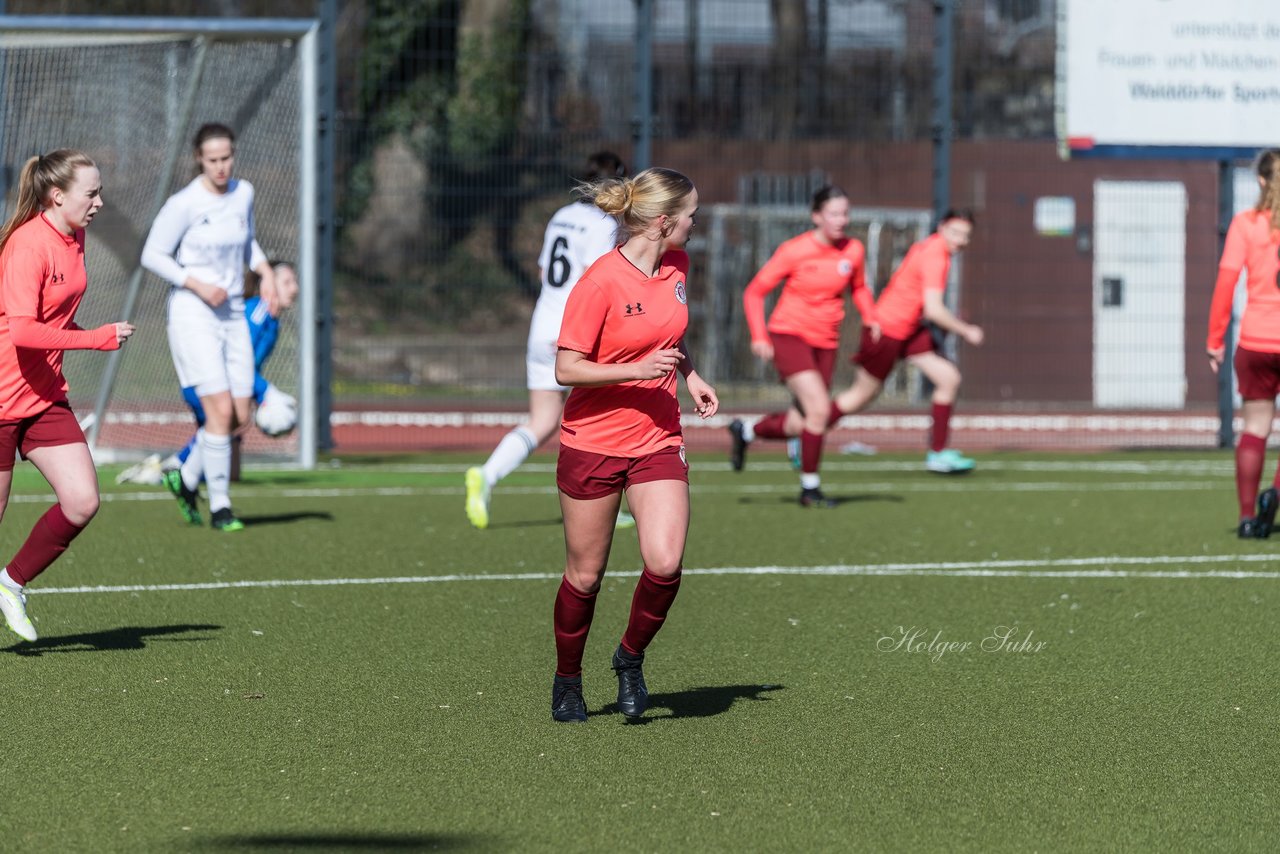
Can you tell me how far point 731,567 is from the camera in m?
8.85

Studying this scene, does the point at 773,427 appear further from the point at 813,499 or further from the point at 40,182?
the point at 40,182

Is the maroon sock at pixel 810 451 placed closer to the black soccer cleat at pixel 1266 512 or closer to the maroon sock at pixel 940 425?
the maroon sock at pixel 940 425

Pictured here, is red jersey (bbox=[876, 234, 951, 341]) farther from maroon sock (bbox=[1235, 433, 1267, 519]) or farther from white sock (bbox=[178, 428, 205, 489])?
white sock (bbox=[178, 428, 205, 489])

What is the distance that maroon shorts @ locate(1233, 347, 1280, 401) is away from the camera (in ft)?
30.9

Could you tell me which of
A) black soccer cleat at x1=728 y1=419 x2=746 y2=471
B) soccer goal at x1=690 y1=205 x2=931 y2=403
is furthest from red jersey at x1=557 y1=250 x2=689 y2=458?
soccer goal at x1=690 y1=205 x2=931 y2=403

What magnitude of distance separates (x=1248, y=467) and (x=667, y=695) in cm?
507

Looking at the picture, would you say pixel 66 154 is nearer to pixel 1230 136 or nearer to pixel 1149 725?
pixel 1149 725

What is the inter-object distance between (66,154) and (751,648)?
2.99 m

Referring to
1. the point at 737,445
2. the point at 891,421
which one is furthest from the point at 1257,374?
the point at 891,421

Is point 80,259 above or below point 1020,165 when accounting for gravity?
below

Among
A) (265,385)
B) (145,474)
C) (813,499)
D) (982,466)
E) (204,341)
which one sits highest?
(204,341)

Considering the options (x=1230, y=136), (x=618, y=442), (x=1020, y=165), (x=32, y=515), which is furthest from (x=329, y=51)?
(x=618, y=442)

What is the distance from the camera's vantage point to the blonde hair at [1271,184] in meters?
9.20

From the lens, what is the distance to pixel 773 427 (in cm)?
1276
